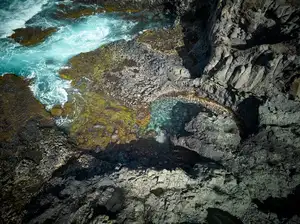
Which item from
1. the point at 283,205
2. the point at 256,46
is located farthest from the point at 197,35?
the point at 283,205

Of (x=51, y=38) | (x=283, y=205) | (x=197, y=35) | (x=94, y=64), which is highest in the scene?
(x=197, y=35)

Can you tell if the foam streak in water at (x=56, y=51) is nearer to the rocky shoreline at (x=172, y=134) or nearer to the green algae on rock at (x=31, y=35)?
the green algae on rock at (x=31, y=35)

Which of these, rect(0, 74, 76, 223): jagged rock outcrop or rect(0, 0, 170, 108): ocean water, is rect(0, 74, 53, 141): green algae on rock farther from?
rect(0, 0, 170, 108): ocean water

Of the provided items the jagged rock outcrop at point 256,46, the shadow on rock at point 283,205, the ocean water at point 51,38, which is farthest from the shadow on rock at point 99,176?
the ocean water at point 51,38

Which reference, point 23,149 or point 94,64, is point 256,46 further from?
point 23,149

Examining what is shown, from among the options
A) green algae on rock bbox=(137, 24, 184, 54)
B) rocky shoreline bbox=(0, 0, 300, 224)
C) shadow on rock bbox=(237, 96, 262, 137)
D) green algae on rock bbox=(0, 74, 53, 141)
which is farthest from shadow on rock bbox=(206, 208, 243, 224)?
green algae on rock bbox=(137, 24, 184, 54)
